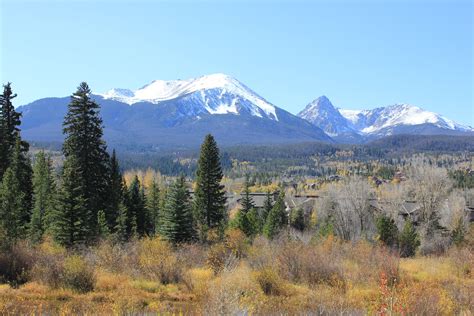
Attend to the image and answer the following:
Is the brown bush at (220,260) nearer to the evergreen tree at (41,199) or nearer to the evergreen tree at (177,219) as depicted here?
the evergreen tree at (41,199)

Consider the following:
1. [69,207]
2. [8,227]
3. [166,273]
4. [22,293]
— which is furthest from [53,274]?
[8,227]

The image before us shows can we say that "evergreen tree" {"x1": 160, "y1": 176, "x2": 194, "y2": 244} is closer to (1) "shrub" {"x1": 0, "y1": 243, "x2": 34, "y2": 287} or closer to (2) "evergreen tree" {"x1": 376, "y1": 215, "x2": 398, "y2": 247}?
(2) "evergreen tree" {"x1": 376, "y1": 215, "x2": 398, "y2": 247}

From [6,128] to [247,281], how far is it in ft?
83.2

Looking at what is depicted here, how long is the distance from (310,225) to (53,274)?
48947 millimetres

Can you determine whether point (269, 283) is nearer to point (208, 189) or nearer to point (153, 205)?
point (208, 189)

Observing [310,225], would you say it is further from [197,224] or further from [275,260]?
[275,260]

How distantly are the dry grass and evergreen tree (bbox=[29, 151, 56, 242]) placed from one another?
1110 cm

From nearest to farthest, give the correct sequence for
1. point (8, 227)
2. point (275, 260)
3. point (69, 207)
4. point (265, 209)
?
point (275, 260)
point (69, 207)
point (8, 227)
point (265, 209)

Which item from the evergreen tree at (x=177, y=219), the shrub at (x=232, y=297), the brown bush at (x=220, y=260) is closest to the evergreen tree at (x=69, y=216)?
the brown bush at (x=220, y=260)

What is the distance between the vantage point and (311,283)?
48.5 feet

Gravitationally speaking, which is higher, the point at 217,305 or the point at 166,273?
the point at 217,305

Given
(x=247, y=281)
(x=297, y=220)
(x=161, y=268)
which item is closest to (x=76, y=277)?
(x=161, y=268)

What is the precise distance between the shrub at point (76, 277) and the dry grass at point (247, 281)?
4cm

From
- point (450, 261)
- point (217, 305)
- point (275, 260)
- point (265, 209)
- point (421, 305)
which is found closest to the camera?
point (217, 305)
